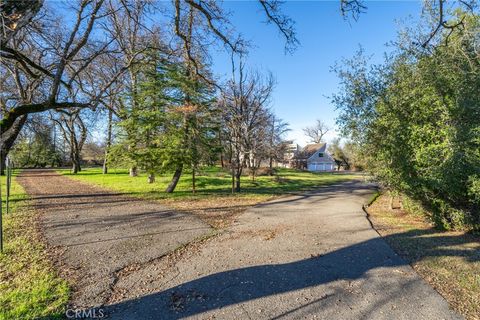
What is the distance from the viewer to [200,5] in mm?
6207

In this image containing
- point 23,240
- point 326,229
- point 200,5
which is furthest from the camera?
point 326,229

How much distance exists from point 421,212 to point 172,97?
1067cm

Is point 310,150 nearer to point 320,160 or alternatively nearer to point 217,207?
point 320,160

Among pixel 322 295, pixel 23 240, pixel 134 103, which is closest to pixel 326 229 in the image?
pixel 322 295

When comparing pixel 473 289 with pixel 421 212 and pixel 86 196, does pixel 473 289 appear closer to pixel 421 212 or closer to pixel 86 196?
pixel 421 212

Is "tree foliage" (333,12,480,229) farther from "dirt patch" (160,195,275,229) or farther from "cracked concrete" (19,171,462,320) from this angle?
"dirt patch" (160,195,275,229)

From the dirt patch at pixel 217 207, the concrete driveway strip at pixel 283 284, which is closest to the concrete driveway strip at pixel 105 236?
the concrete driveway strip at pixel 283 284

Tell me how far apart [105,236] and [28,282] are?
7.25 feet

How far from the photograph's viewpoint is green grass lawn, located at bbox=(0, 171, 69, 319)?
9.84ft

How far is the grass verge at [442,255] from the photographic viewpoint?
3.64 m

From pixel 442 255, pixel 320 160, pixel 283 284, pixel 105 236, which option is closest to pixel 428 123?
pixel 442 255

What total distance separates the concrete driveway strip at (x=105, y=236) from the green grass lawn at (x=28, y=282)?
0.71 feet

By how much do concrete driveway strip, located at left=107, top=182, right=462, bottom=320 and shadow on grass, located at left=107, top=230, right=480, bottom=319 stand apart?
0.01 meters

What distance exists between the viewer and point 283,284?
3791 mm
